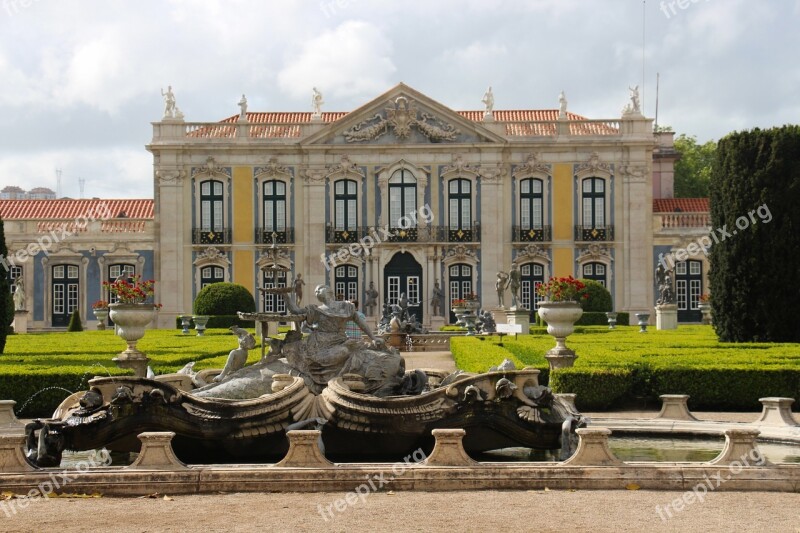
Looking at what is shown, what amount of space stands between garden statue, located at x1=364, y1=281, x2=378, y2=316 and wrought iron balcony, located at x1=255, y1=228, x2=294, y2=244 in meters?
3.43

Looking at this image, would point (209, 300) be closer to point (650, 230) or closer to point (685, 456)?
point (650, 230)

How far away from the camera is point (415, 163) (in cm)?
3928

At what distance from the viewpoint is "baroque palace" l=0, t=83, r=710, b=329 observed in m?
39.1

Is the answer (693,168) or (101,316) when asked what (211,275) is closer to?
(101,316)

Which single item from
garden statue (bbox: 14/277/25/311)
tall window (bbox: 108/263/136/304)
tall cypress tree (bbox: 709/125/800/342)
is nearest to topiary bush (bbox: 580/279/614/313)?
tall cypress tree (bbox: 709/125/800/342)

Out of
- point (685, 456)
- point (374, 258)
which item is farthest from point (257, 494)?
point (374, 258)

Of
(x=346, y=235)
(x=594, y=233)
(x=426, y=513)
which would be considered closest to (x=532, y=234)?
(x=594, y=233)

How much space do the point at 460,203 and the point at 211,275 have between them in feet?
31.5

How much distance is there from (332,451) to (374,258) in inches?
1170

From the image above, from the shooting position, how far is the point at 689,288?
39406 millimetres

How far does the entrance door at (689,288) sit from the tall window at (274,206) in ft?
48.1
